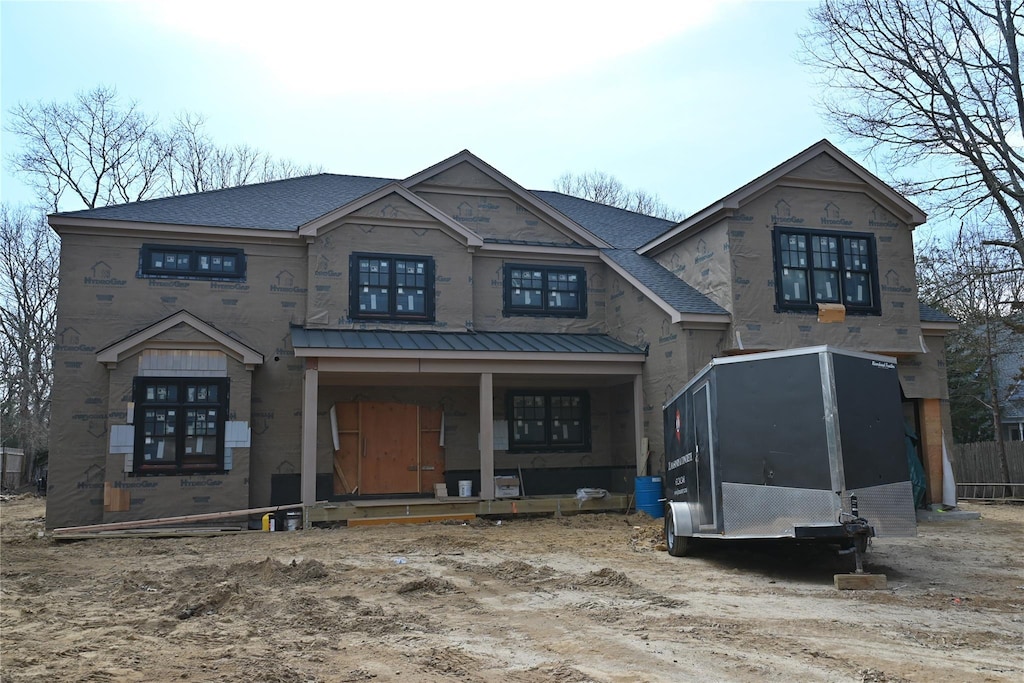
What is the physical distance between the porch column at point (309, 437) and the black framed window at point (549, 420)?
481 cm

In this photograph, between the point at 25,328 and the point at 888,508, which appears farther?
the point at 25,328

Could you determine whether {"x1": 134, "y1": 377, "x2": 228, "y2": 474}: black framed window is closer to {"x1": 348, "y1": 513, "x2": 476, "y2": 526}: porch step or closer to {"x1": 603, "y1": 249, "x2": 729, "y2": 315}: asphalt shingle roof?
{"x1": 348, "y1": 513, "x2": 476, "y2": 526}: porch step

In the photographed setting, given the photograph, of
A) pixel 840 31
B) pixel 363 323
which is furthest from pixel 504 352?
pixel 840 31

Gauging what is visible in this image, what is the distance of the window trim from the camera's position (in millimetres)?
18641

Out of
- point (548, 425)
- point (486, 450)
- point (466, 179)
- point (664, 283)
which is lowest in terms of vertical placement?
point (486, 450)

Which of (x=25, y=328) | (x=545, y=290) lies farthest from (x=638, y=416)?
(x=25, y=328)

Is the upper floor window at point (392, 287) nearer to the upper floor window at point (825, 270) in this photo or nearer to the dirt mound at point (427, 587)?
the upper floor window at point (825, 270)

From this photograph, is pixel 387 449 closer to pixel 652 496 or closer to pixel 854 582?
pixel 652 496

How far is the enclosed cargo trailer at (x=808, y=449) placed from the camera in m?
8.88

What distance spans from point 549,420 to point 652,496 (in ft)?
12.1

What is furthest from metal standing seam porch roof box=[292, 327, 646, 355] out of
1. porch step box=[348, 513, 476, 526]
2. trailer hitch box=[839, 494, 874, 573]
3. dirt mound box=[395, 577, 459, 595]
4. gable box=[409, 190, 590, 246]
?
trailer hitch box=[839, 494, 874, 573]

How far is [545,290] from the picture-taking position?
1942cm

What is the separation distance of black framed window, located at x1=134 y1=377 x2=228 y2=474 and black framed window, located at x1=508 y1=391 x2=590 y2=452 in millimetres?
6366

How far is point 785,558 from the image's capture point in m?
11.2
